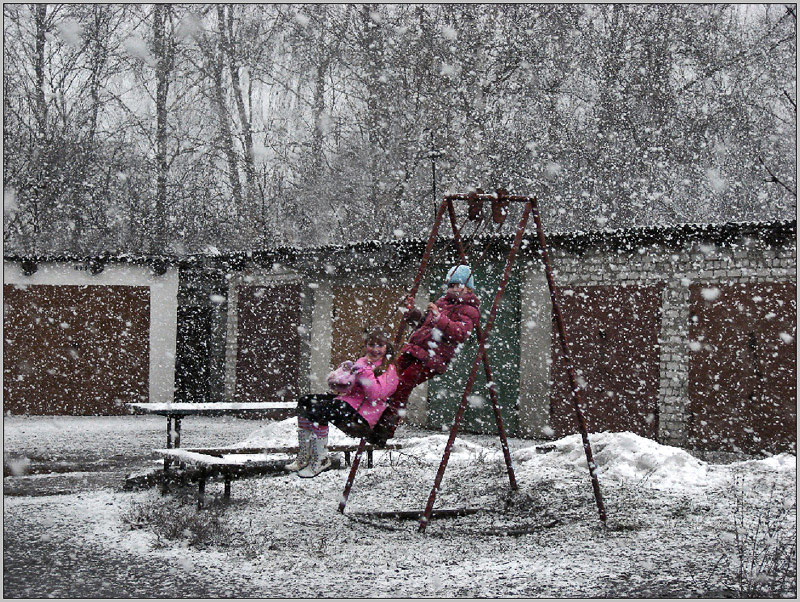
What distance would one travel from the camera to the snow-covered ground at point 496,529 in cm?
493

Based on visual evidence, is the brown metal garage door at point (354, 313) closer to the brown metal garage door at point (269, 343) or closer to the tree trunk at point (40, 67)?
the brown metal garage door at point (269, 343)

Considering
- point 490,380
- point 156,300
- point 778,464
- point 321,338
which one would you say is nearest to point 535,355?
point 321,338

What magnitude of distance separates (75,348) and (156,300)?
187 cm

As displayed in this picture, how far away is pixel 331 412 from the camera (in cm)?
573

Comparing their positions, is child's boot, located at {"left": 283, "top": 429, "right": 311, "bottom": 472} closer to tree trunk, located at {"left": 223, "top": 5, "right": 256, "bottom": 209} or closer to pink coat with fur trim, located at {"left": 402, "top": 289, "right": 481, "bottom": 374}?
pink coat with fur trim, located at {"left": 402, "top": 289, "right": 481, "bottom": 374}

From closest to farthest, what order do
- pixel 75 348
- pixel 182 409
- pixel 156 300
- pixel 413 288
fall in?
pixel 413 288 → pixel 182 409 → pixel 75 348 → pixel 156 300

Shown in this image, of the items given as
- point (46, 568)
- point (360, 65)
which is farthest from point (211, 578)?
point (360, 65)

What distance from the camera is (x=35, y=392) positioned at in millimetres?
16688

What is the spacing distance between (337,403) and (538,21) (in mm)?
17213

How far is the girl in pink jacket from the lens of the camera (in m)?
5.66

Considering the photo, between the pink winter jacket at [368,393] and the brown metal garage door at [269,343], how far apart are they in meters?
10.9

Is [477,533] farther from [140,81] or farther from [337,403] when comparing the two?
[140,81]

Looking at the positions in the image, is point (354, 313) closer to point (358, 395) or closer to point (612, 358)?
point (612, 358)

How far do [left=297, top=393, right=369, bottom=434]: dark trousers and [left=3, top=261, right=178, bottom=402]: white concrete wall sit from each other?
11965 mm
